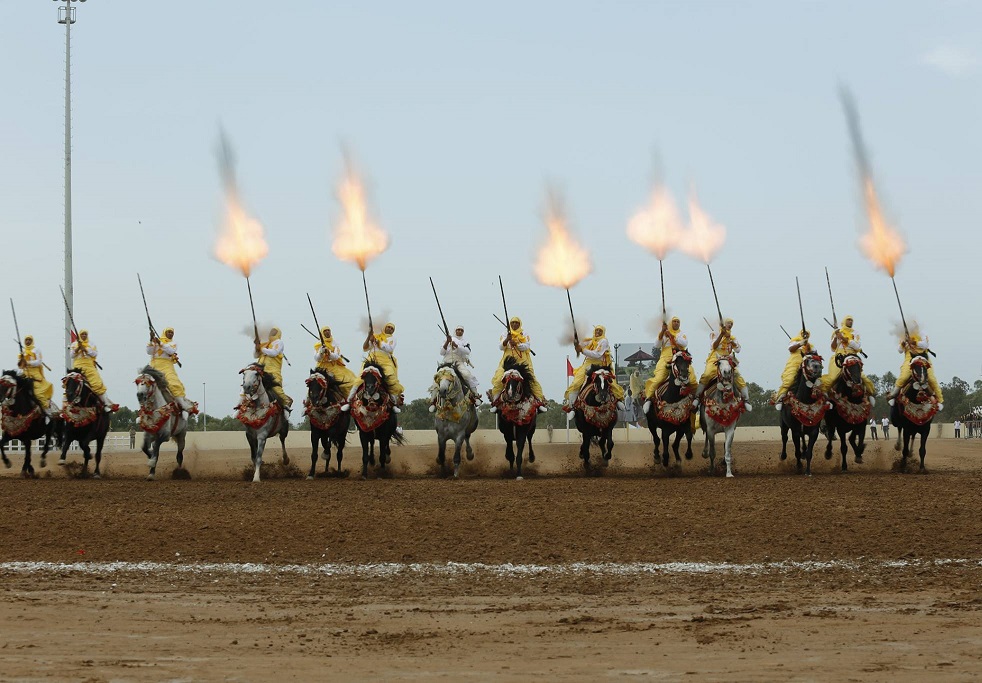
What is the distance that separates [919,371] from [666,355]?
5.29 m

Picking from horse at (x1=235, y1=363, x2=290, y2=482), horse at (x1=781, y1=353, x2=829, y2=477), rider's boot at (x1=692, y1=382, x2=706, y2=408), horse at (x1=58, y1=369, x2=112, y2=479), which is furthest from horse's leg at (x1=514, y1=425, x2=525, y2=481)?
horse at (x1=58, y1=369, x2=112, y2=479)

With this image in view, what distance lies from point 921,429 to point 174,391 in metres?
16.3

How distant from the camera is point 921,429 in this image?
2912cm

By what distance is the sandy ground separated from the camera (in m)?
10.5

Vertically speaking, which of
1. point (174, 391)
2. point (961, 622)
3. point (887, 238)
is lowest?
point (961, 622)

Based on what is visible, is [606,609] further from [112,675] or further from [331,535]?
[331,535]

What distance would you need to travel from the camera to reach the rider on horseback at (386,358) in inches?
1162

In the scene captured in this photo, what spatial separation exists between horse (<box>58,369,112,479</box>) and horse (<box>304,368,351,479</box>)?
4.91 metres

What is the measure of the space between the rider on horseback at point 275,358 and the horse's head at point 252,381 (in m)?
1.13

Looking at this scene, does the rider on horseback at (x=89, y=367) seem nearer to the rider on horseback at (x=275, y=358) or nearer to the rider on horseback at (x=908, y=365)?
the rider on horseback at (x=275, y=358)

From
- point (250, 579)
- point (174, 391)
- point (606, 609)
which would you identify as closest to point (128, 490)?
point (174, 391)

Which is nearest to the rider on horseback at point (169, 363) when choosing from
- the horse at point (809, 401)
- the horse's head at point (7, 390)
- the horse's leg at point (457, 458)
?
the horse's head at point (7, 390)

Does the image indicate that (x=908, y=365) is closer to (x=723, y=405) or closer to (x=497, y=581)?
(x=723, y=405)

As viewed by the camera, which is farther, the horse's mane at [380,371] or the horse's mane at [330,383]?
the horse's mane at [330,383]
